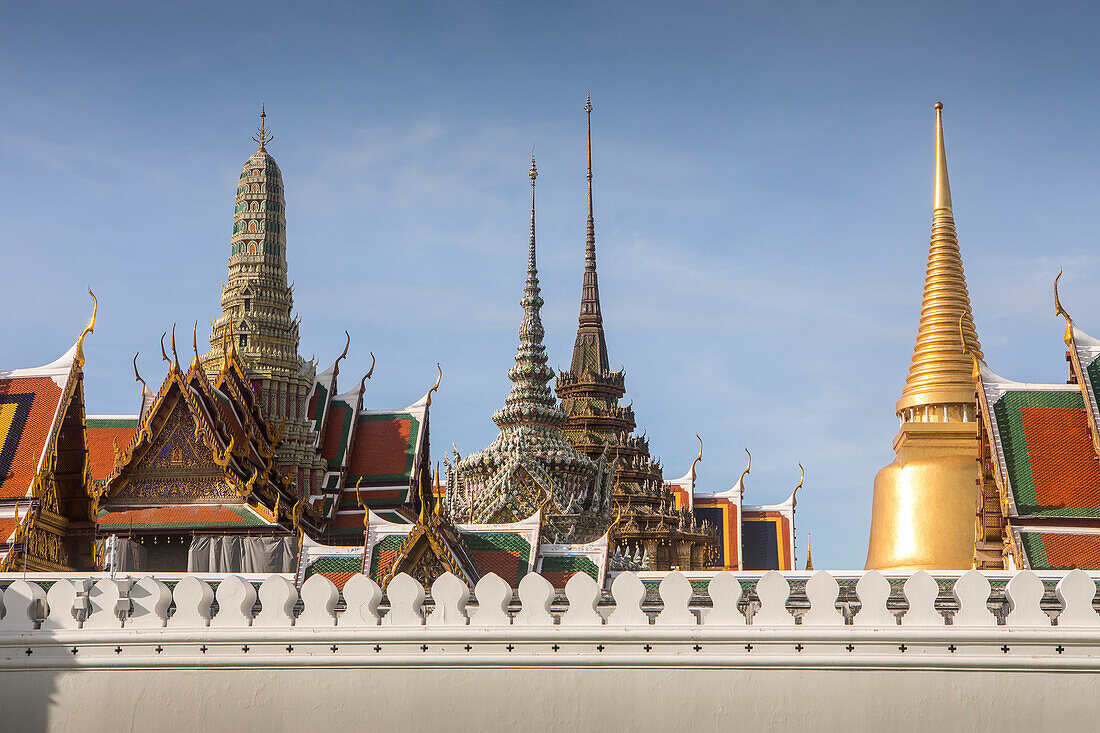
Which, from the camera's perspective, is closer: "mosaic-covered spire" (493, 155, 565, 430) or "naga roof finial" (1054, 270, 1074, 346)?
"naga roof finial" (1054, 270, 1074, 346)

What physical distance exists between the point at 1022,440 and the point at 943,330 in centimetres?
881

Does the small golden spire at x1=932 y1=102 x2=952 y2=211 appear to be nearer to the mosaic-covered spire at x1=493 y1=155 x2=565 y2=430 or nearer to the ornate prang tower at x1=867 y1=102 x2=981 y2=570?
the ornate prang tower at x1=867 y1=102 x2=981 y2=570

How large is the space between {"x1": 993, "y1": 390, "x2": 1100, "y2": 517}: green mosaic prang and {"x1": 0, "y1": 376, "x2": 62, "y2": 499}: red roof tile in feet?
41.5

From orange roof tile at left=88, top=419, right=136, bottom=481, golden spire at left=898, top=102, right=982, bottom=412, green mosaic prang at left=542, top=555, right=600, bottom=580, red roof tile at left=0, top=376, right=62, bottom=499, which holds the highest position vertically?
golden spire at left=898, top=102, right=982, bottom=412

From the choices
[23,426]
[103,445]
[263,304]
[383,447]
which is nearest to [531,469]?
[383,447]

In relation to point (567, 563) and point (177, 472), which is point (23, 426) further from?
point (567, 563)

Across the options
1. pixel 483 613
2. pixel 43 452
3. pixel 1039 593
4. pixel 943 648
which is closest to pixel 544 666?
pixel 483 613

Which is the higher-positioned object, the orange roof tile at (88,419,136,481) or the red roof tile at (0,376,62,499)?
the orange roof tile at (88,419,136,481)

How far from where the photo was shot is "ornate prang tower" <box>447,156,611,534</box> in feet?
103

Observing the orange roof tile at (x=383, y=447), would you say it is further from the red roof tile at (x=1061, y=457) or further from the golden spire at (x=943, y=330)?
the red roof tile at (x=1061, y=457)

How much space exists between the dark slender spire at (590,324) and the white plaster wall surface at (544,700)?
35.4 meters

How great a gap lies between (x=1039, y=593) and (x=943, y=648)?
80 cm

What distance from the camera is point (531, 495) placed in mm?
31766

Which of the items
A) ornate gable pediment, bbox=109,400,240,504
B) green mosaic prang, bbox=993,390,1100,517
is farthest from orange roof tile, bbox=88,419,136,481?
green mosaic prang, bbox=993,390,1100,517
